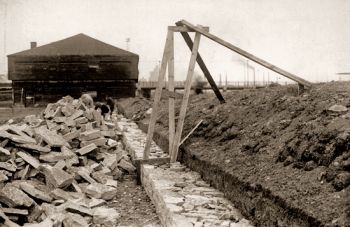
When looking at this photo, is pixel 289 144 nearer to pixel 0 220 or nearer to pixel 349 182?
pixel 349 182

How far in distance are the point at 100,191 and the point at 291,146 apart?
132 inches

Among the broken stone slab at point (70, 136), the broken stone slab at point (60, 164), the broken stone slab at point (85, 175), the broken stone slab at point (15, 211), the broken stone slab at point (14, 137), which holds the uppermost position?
the broken stone slab at point (14, 137)

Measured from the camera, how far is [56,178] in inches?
238

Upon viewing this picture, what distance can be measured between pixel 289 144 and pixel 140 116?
10.2m

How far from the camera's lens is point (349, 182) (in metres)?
3.01

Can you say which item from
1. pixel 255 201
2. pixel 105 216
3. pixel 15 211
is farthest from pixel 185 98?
pixel 15 211

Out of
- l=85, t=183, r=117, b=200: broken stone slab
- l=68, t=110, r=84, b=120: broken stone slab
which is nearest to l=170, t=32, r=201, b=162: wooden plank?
l=85, t=183, r=117, b=200: broken stone slab

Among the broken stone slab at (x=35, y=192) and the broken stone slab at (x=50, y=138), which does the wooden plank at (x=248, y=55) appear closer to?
the broken stone slab at (x=50, y=138)

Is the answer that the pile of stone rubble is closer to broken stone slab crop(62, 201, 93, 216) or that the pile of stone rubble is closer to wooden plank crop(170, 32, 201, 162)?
broken stone slab crop(62, 201, 93, 216)

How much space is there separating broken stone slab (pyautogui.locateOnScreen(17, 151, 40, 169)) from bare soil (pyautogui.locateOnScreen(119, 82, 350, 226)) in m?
2.67

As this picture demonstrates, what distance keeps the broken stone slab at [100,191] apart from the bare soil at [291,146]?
1.50 meters

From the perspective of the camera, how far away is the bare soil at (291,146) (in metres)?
3.08

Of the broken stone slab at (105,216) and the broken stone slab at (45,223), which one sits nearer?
the broken stone slab at (45,223)

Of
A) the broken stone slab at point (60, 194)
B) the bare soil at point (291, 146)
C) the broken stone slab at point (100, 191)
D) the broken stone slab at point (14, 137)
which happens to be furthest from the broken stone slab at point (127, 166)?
the broken stone slab at point (60, 194)
